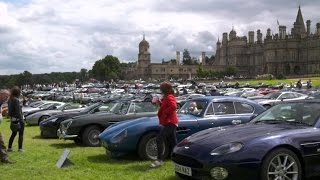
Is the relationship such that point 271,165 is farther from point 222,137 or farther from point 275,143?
point 222,137

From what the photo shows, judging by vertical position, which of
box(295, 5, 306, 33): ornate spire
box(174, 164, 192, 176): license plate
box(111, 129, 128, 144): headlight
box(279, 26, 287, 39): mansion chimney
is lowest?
box(174, 164, 192, 176): license plate

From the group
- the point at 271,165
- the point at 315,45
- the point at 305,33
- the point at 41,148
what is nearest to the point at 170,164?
the point at 271,165

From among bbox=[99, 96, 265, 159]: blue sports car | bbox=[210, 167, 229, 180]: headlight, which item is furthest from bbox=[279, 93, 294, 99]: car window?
bbox=[210, 167, 229, 180]: headlight

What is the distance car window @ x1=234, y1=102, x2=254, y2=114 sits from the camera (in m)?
12.1

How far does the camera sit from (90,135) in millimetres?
14555

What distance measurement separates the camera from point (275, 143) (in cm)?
748

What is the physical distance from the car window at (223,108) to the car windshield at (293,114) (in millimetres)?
2633

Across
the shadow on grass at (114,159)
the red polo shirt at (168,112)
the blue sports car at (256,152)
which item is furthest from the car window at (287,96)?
the blue sports car at (256,152)

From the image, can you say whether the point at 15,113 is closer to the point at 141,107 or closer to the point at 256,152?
the point at 141,107

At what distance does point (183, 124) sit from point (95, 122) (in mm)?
4153

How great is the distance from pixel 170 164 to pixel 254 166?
3536mm

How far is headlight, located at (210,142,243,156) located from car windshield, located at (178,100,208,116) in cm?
409

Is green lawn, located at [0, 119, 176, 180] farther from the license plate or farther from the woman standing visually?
the license plate

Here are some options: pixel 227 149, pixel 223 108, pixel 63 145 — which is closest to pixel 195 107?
pixel 223 108
